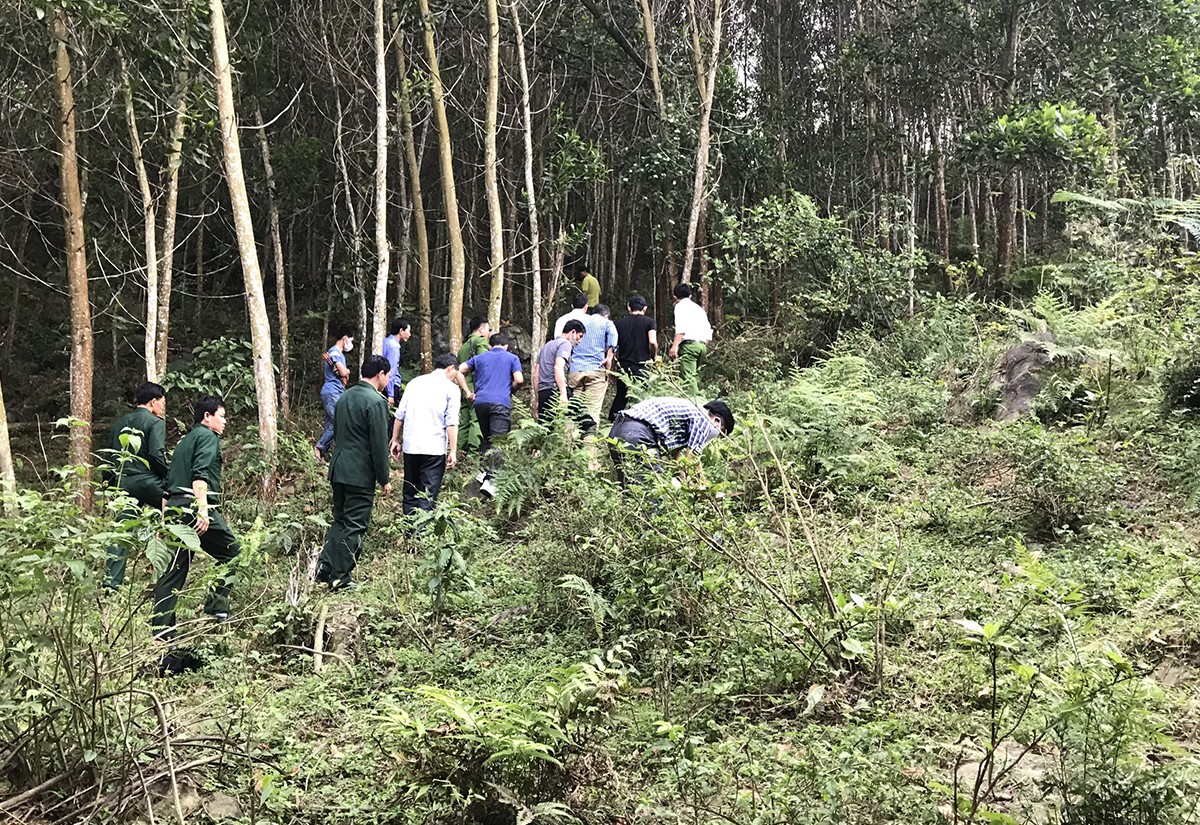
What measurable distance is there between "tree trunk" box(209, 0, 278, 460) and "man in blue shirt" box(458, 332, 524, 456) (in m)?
2.69

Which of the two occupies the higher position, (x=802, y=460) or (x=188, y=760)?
(x=802, y=460)

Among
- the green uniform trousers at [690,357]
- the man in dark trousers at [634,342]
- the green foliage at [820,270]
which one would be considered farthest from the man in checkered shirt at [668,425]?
the green foliage at [820,270]

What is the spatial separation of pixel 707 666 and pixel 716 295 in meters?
12.5

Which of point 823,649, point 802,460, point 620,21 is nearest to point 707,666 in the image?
point 823,649

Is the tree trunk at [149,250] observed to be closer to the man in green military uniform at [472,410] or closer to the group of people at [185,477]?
the man in green military uniform at [472,410]

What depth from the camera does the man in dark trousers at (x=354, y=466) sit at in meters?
7.02

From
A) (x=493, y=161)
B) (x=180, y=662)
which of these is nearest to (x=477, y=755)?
(x=180, y=662)

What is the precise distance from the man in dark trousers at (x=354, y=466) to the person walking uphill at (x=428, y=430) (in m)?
0.81

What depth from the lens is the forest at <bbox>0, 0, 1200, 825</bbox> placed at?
348cm

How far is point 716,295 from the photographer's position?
16594 millimetres

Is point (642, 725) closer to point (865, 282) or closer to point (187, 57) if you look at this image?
point (187, 57)

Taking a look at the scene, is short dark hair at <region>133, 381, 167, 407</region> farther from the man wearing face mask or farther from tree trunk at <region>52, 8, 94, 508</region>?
tree trunk at <region>52, 8, 94, 508</region>

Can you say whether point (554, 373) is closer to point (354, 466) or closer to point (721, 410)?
point (354, 466)

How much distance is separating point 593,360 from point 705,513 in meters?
4.88
